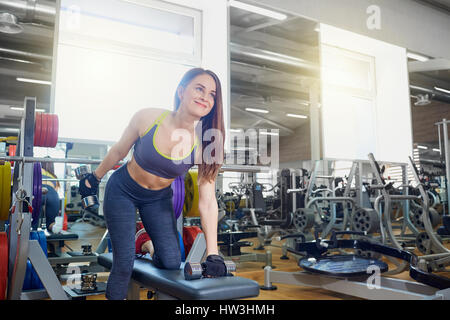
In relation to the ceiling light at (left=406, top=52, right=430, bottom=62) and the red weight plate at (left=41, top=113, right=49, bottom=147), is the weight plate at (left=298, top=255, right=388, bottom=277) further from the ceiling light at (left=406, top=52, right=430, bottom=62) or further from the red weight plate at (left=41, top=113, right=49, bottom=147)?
the ceiling light at (left=406, top=52, right=430, bottom=62)

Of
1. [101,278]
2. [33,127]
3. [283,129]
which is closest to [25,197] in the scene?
[33,127]

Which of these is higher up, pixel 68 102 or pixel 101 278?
pixel 68 102

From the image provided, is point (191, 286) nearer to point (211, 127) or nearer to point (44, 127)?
point (211, 127)

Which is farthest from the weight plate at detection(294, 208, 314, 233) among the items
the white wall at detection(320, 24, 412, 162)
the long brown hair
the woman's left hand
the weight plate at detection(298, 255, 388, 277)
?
the woman's left hand

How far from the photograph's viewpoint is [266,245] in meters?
4.90

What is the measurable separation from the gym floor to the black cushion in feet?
3.67

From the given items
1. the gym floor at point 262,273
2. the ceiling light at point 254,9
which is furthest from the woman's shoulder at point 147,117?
the ceiling light at point 254,9

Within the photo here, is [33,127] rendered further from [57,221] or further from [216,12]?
[57,221]

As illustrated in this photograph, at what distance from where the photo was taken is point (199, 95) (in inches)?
66.3

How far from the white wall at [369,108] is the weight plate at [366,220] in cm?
63

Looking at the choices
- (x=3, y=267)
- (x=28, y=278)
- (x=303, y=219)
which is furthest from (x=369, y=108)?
(x=3, y=267)

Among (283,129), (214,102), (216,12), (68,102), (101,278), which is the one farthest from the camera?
(283,129)

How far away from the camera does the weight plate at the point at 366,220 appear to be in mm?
3709

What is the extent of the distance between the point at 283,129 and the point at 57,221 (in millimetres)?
8360
